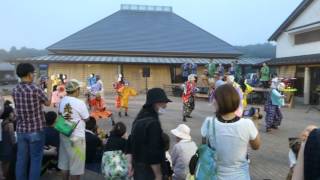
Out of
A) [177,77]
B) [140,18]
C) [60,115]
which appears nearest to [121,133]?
[60,115]

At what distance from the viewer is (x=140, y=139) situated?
4414 mm

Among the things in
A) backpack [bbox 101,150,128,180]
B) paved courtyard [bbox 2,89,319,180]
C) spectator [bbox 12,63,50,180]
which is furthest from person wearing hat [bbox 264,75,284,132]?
spectator [bbox 12,63,50,180]

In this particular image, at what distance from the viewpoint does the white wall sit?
2822 cm

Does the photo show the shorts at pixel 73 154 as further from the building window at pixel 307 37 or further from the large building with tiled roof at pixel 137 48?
the large building with tiled roof at pixel 137 48

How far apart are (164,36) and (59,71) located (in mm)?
11462

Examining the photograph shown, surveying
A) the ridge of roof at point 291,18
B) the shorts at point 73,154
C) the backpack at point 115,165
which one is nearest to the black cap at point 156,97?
the backpack at point 115,165

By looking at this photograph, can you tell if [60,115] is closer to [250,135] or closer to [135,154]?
[135,154]

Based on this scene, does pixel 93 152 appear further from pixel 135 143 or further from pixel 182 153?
pixel 135 143

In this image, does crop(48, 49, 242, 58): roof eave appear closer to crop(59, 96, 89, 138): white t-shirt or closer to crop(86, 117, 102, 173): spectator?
crop(86, 117, 102, 173): spectator

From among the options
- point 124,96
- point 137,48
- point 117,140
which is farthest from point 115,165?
point 137,48

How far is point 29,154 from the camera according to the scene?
19.5 feet

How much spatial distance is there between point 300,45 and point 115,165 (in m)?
26.2

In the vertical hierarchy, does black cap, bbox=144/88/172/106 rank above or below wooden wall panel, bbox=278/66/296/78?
above

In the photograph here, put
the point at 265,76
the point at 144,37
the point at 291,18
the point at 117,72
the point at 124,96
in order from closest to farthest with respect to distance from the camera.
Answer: the point at 124,96, the point at 265,76, the point at 291,18, the point at 117,72, the point at 144,37
